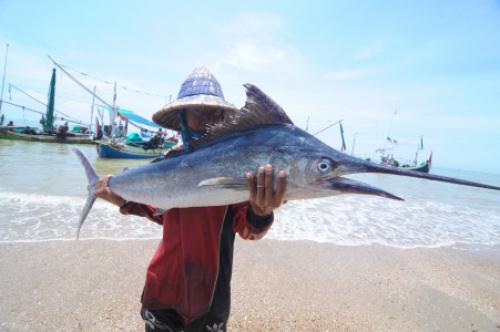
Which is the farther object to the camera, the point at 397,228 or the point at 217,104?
the point at 397,228

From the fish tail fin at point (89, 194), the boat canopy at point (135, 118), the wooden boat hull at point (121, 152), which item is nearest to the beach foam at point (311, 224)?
the fish tail fin at point (89, 194)

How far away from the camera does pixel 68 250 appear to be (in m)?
4.58

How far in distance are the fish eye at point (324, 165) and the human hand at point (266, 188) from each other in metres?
0.21

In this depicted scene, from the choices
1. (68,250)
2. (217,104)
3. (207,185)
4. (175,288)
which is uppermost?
(217,104)

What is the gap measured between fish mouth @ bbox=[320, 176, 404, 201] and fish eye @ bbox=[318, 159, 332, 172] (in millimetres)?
63

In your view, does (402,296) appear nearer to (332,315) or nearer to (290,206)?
(332,315)

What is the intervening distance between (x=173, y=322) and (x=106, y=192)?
3.93 ft

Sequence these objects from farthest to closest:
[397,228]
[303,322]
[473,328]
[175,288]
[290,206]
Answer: [290,206] < [397,228] < [473,328] < [303,322] < [175,288]

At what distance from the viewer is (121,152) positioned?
78.9ft

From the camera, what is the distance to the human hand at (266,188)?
1.52 m

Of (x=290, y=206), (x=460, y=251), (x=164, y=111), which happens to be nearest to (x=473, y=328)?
(x=460, y=251)

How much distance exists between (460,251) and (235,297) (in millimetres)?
5969

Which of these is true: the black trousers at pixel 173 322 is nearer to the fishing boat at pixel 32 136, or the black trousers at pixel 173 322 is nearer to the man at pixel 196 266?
the man at pixel 196 266

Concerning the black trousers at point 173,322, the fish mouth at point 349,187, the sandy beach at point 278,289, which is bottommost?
the sandy beach at point 278,289
